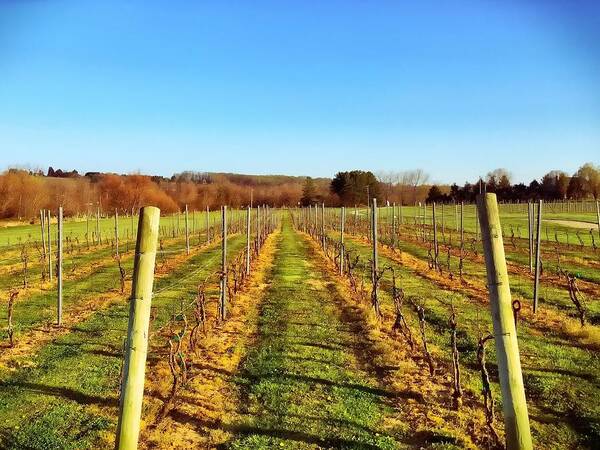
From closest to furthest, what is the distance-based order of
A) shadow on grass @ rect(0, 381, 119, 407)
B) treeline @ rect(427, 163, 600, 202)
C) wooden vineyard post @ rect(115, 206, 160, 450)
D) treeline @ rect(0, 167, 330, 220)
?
1. wooden vineyard post @ rect(115, 206, 160, 450)
2. shadow on grass @ rect(0, 381, 119, 407)
3. treeline @ rect(0, 167, 330, 220)
4. treeline @ rect(427, 163, 600, 202)

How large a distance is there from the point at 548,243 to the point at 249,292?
57.1 ft

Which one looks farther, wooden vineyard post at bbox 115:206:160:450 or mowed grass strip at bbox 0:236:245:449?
mowed grass strip at bbox 0:236:245:449

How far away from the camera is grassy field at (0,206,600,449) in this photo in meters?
4.79

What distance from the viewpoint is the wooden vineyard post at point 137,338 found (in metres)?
3.37

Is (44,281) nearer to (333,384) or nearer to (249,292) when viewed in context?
(249,292)

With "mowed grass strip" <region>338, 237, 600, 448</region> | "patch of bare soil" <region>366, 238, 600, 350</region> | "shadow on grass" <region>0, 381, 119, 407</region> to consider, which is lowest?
"shadow on grass" <region>0, 381, 119, 407</region>

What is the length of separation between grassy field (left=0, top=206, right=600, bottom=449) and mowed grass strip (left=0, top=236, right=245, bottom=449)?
0.07ft

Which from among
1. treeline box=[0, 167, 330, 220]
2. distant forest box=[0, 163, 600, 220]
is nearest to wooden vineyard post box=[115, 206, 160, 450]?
treeline box=[0, 167, 330, 220]

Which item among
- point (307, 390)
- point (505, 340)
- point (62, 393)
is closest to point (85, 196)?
point (62, 393)

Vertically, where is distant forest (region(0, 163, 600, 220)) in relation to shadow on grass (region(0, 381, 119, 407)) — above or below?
above

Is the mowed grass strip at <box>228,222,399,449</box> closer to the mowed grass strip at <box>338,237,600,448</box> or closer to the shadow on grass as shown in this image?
the mowed grass strip at <box>338,237,600,448</box>

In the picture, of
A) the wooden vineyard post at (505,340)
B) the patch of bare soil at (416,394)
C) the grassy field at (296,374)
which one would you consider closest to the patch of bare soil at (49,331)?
the grassy field at (296,374)

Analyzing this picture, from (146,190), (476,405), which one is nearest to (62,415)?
(476,405)

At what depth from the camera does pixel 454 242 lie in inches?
1068
